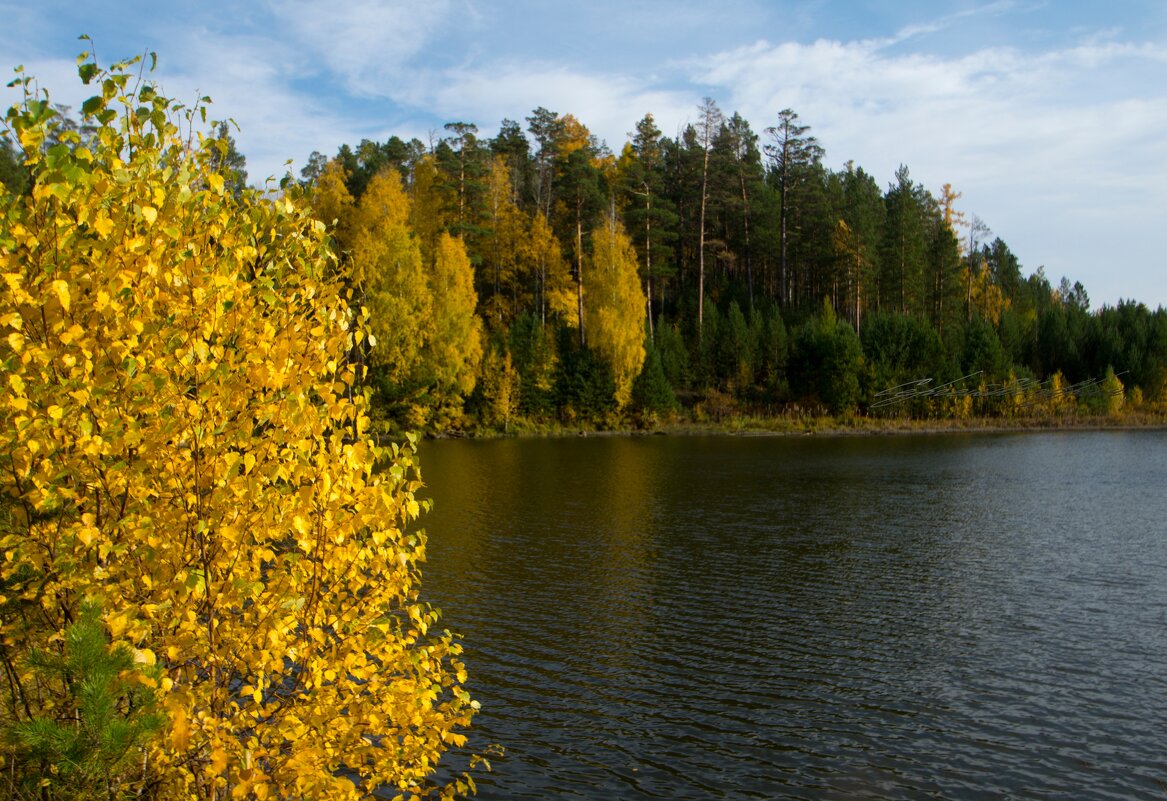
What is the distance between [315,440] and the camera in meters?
5.09

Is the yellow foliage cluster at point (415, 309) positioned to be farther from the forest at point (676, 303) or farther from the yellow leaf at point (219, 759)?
the yellow leaf at point (219, 759)

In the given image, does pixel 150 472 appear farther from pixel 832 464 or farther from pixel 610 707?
pixel 832 464

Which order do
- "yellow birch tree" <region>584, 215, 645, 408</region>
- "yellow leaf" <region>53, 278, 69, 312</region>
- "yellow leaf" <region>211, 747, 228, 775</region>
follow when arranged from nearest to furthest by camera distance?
1. "yellow leaf" <region>53, 278, 69, 312</region>
2. "yellow leaf" <region>211, 747, 228, 775</region>
3. "yellow birch tree" <region>584, 215, 645, 408</region>

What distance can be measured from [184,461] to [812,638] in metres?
12.3

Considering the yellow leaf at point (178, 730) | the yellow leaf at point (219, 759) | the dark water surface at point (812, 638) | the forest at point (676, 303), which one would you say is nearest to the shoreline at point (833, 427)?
the forest at point (676, 303)

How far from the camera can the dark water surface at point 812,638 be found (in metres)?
10.1

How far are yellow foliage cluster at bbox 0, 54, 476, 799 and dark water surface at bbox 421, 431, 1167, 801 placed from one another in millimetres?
5171

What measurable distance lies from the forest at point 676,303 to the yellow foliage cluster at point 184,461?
142ft

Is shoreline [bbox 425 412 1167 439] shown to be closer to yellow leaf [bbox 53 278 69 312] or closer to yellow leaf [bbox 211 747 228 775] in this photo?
yellow leaf [bbox 211 747 228 775]

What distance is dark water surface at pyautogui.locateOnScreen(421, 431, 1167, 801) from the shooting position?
33.3 feet

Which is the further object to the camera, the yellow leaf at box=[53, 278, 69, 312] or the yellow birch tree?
the yellow birch tree

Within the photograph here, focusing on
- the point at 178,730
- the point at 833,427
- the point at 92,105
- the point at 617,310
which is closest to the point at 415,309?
the point at 617,310

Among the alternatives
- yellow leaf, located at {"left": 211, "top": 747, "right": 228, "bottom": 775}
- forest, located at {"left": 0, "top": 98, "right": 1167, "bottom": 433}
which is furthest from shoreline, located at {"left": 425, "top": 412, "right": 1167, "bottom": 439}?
yellow leaf, located at {"left": 211, "top": 747, "right": 228, "bottom": 775}

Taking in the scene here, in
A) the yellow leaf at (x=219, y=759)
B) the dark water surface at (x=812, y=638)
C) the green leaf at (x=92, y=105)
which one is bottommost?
the dark water surface at (x=812, y=638)
